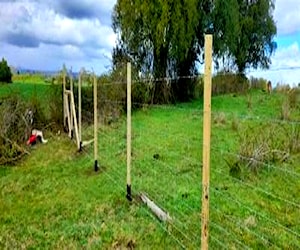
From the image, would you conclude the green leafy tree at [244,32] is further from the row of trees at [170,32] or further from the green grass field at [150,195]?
the green grass field at [150,195]

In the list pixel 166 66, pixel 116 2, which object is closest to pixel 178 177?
pixel 166 66

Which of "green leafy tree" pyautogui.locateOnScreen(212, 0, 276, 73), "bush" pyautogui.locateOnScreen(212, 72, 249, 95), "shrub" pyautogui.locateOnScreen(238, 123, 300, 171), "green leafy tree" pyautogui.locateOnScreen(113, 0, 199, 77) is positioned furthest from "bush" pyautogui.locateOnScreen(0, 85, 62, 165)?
"green leafy tree" pyautogui.locateOnScreen(212, 0, 276, 73)

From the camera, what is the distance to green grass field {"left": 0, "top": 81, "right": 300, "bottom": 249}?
187 inches

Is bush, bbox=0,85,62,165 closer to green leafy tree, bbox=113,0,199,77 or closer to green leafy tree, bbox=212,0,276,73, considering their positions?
green leafy tree, bbox=113,0,199,77

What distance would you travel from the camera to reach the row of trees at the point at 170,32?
18953 mm

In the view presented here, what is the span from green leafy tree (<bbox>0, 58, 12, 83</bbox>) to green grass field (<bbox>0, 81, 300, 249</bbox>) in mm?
10199

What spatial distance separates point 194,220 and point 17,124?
7.51m

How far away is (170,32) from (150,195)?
45.4 feet

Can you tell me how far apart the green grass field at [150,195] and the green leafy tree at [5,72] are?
10199mm

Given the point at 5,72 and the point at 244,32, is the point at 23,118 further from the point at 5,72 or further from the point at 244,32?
the point at 244,32

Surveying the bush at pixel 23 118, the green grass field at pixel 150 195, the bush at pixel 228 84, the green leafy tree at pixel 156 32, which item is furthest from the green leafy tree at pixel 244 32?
the green grass field at pixel 150 195

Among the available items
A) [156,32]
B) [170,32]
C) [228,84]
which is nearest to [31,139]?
[156,32]

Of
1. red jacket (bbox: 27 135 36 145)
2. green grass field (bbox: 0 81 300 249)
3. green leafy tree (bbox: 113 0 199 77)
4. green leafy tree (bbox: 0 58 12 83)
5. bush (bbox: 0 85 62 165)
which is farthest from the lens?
green leafy tree (bbox: 0 58 12 83)

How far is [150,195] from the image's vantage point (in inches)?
240
